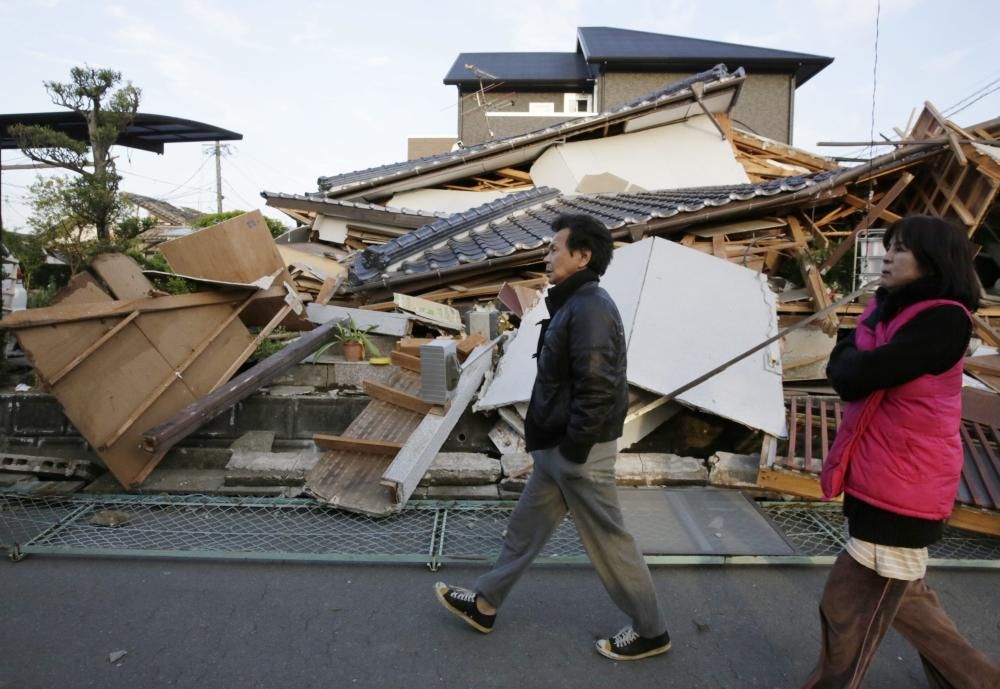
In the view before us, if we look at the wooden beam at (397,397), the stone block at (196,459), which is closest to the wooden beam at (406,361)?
the wooden beam at (397,397)

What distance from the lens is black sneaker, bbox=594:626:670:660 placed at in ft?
8.79

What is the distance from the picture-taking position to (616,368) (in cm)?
249

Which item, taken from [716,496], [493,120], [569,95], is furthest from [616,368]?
[569,95]

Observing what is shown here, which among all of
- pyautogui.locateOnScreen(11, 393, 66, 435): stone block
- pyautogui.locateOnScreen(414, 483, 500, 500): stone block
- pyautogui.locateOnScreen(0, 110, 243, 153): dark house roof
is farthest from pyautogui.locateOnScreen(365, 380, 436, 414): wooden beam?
pyautogui.locateOnScreen(0, 110, 243, 153): dark house roof

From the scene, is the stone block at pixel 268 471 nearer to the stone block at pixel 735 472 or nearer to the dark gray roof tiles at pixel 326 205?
the stone block at pixel 735 472

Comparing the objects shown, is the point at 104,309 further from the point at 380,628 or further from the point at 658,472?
the point at 658,472

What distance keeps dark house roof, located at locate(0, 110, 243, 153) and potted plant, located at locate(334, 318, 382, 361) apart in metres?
6.31

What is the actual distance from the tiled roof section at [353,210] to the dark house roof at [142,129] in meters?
2.45

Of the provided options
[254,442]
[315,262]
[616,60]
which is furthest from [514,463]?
[616,60]

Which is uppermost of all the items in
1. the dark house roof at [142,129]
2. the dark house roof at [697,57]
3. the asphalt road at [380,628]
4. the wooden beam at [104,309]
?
the dark house roof at [697,57]

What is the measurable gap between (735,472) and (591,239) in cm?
257

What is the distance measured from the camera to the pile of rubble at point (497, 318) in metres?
4.39

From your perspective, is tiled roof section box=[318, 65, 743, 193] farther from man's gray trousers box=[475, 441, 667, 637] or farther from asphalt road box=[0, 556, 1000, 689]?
man's gray trousers box=[475, 441, 667, 637]

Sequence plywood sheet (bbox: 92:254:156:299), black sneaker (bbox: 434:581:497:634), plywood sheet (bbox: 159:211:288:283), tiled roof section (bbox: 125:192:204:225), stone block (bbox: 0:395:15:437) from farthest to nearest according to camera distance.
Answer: tiled roof section (bbox: 125:192:204:225) < plywood sheet (bbox: 159:211:288:283) < stone block (bbox: 0:395:15:437) < plywood sheet (bbox: 92:254:156:299) < black sneaker (bbox: 434:581:497:634)
